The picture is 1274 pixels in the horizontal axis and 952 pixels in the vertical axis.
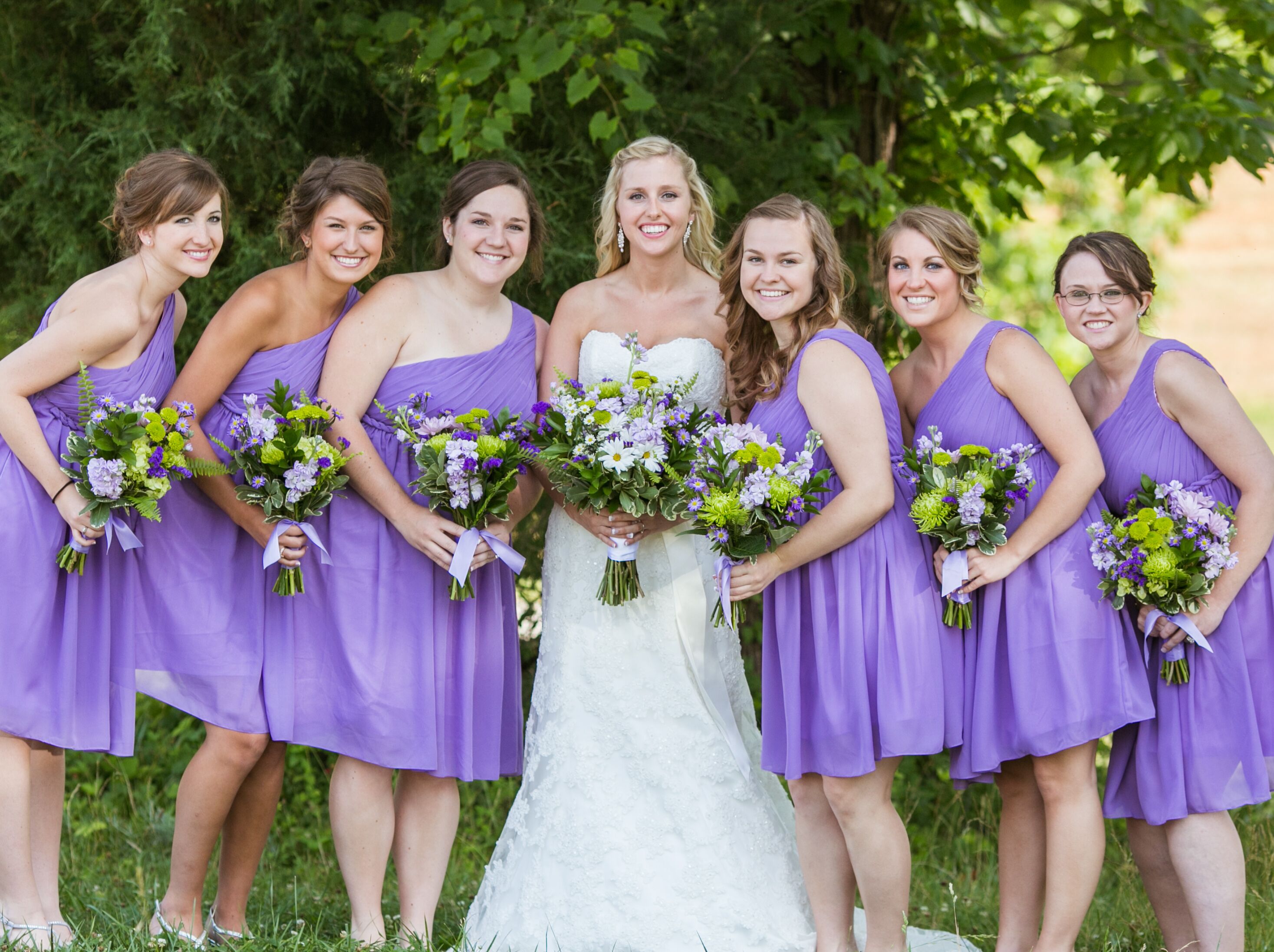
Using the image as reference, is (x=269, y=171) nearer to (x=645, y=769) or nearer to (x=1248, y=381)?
(x=645, y=769)

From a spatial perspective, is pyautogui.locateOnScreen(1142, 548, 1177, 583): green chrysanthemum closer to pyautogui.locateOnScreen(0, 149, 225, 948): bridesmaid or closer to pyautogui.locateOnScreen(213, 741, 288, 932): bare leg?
pyautogui.locateOnScreen(213, 741, 288, 932): bare leg

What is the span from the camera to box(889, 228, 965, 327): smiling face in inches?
156

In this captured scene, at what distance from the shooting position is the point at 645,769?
14.1 feet

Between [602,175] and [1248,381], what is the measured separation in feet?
44.7

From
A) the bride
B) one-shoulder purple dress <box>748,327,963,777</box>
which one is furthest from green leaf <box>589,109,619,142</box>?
one-shoulder purple dress <box>748,327,963,777</box>

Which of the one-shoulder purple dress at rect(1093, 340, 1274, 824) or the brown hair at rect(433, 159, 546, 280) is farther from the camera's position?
the brown hair at rect(433, 159, 546, 280)

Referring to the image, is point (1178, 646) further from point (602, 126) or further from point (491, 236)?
point (602, 126)

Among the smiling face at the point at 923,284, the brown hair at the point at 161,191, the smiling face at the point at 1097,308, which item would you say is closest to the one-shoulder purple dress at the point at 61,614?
the brown hair at the point at 161,191

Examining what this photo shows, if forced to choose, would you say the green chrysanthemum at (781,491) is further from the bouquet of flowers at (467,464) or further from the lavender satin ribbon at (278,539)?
the lavender satin ribbon at (278,539)

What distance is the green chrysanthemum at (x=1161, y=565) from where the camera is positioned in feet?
12.0

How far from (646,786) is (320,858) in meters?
2.37

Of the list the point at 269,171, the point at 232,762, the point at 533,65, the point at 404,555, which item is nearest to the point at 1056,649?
the point at 404,555

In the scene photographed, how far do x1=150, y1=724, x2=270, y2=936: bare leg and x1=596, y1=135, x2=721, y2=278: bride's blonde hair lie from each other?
2.09 m

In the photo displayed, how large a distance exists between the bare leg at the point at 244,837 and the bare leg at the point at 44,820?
0.49m
